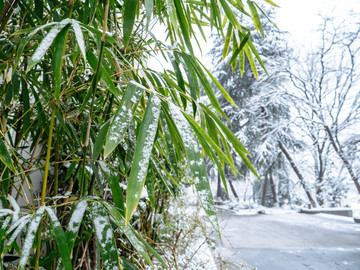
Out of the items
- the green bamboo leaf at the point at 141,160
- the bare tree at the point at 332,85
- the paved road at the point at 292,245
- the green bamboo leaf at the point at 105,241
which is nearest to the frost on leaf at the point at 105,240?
the green bamboo leaf at the point at 105,241

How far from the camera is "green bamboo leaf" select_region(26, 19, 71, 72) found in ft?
1.02

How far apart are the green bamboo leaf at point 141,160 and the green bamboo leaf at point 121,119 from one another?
0.03 m

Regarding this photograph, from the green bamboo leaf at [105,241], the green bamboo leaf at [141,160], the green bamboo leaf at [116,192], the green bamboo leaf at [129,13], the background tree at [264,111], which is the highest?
the background tree at [264,111]

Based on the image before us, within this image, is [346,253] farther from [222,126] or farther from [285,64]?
[285,64]

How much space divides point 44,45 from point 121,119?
0.13 metres

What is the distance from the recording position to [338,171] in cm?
768

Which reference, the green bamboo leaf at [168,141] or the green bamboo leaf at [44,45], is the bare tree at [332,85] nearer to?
the green bamboo leaf at [168,141]

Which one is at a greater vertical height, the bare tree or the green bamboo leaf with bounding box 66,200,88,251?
the bare tree

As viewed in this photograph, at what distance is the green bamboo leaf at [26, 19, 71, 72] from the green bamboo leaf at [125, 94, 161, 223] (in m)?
0.14

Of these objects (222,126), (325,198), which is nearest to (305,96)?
(325,198)

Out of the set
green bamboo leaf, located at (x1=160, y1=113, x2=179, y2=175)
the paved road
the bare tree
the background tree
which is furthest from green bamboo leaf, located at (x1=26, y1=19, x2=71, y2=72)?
the background tree

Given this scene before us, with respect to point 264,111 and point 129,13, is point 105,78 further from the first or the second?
point 264,111

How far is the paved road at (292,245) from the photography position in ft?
10.0

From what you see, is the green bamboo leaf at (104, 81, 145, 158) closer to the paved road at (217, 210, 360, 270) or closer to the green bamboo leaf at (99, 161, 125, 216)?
the green bamboo leaf at (99, 161, 125, 216)
